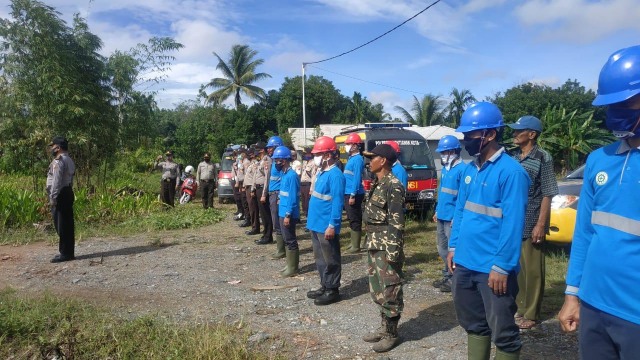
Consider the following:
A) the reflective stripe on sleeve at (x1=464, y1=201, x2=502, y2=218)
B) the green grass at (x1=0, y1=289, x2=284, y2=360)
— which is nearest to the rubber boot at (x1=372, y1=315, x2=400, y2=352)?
the green grass at (x1=0, y1=289, x2=284, y2=360)

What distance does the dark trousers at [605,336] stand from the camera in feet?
6.70

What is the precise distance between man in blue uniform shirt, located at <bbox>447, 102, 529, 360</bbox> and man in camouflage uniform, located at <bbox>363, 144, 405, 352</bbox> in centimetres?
98

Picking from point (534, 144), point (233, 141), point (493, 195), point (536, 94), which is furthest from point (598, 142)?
point (493, 195)

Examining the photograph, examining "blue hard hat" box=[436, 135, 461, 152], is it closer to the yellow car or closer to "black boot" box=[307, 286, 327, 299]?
the yellow car

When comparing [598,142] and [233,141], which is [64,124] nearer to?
[233,141]

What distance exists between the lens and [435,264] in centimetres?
742

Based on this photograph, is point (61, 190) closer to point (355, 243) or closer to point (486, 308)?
point (355, 243)

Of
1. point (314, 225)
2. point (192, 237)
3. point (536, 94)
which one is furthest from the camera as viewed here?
point (536, 94)

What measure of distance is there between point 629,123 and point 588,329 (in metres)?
0.91

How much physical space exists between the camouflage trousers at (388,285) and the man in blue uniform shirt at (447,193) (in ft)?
5.17

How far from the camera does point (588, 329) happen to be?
2.22 meters

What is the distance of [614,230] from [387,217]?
249 cm

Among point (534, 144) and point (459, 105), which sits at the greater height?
point (459, 105)

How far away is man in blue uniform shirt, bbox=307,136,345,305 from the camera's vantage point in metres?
5.65
